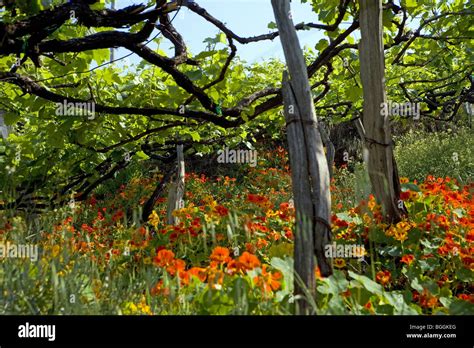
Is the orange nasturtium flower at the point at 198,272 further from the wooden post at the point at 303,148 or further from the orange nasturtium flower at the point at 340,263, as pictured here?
the orange nasturtium flower at the point at 340,263

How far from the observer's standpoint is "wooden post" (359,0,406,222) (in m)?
3.44

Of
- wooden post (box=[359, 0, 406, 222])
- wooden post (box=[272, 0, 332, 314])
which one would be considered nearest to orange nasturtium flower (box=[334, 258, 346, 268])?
wooden post (box=[272, 0, 332, 314])

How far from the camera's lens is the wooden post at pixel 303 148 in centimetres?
217

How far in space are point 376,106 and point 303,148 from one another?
1.50m

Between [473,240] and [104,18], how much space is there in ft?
8.51

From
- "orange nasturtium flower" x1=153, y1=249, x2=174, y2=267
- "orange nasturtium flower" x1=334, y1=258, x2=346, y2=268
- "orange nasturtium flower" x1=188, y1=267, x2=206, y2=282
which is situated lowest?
"orange nasturtium flower" x1=334, y1=258, x2=346, y2=268

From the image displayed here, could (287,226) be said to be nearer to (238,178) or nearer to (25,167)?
(25,167)

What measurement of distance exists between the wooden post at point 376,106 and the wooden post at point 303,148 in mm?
1298

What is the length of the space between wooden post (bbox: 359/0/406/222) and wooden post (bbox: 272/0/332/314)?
51.1 inches

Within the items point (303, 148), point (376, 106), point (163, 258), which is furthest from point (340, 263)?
point (376, 106)

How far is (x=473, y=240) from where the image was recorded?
2.86m

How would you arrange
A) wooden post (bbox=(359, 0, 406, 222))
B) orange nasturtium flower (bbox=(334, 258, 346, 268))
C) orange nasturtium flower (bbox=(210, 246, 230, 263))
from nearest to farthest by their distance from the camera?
orange nasturtium flower (bbox=(210, 246, 230, 263)), orange nasturtium flower (bbox=(334, 258, 346, 268)), wooden post (bbox=(359, 0, 406, 222))

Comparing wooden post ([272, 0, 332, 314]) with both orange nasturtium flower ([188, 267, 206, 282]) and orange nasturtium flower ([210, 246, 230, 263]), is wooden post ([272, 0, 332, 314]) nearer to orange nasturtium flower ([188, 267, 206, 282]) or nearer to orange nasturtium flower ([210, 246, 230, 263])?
orange nasturtium flower ([210, 246, 230, 263])
